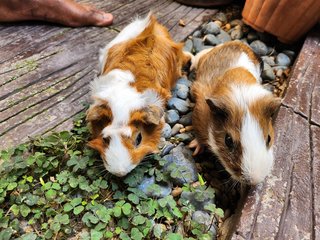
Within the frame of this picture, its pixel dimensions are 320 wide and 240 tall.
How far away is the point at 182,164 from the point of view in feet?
6.98

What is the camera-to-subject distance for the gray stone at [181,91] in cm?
257

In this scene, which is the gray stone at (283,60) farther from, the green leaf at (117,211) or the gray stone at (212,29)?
the green leaf at (117,211)

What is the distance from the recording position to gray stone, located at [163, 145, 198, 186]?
6.66ft

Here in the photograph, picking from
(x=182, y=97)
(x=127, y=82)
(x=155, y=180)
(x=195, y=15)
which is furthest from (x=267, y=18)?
(x=155, y=180)

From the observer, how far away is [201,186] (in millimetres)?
1970

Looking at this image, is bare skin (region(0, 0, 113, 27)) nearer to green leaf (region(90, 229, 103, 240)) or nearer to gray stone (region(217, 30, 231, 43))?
gray stone (region(217, 30, 231, 43))

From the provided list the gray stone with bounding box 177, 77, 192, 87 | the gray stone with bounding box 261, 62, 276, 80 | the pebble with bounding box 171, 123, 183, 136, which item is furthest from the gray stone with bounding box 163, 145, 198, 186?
the gray stone with bounding box 261, 62, 276, 80

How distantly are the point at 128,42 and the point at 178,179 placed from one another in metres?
0.93

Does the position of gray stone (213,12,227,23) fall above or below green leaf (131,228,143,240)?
above

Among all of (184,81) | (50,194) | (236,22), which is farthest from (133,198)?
(236,22)

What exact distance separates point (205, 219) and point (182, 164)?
374mm

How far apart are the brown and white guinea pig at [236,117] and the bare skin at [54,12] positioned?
1.10 metres

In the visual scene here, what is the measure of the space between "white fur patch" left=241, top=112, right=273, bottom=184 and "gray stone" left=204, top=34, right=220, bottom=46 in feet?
4.36

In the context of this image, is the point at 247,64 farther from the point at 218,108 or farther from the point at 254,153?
the point at 254,153
